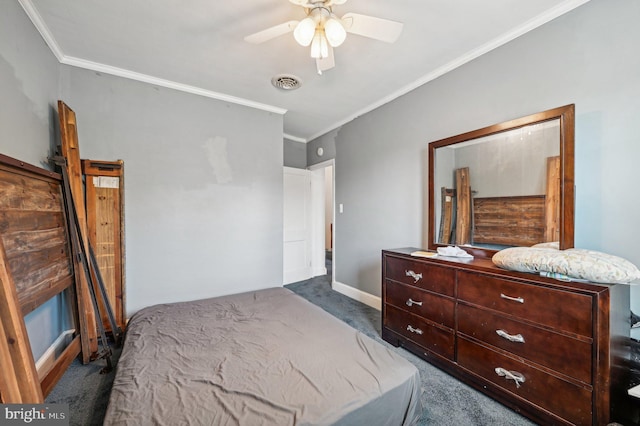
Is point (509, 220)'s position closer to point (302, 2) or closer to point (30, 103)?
point (302, 2)

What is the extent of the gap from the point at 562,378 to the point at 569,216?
95 centimetres

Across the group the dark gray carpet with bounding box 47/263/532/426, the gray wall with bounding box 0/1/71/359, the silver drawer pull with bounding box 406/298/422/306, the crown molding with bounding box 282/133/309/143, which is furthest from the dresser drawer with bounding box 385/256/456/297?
the crown molding with bounding box 282/133/309/143

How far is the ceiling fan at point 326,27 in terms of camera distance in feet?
4.66

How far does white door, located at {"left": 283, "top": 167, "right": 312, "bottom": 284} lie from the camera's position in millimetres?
4266

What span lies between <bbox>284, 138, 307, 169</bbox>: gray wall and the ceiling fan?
2.90m

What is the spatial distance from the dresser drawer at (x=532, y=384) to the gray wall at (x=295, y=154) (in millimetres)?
3608

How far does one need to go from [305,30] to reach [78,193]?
7.36ft

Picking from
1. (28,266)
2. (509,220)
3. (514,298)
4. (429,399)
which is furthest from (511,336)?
(28,266)

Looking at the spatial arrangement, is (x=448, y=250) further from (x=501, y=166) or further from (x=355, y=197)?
(x=355, y=197)

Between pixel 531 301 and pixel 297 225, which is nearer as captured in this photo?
pixel 531 301

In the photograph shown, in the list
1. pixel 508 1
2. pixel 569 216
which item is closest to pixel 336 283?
pixel 569 216

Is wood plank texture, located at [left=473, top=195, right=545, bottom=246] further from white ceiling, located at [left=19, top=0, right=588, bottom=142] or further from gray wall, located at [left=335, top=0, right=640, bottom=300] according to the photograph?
white ceiling, located at [left=19, top=0, right=588, bottom=142]

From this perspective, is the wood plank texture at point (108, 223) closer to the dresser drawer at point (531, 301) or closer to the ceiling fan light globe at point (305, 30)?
the ceiling fan light globe at point (305, 30)

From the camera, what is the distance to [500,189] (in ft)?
6.58
